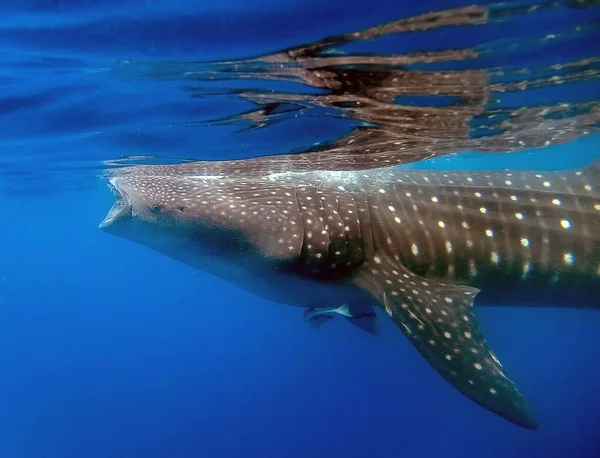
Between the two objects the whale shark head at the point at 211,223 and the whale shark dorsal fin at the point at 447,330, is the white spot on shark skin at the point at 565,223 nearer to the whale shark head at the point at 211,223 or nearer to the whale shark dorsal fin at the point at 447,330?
the whale shark dorsal fin at the point at 447,330

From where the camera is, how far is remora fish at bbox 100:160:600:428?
5.67m

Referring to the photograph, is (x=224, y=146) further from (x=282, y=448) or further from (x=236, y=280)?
(x=282, y=448)

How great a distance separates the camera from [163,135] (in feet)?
34.7

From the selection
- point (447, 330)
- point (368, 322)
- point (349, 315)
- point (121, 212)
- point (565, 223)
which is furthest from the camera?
point (368, 322)

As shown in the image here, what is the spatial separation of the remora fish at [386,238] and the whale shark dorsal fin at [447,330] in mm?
26

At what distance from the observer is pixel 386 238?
5.89 meters

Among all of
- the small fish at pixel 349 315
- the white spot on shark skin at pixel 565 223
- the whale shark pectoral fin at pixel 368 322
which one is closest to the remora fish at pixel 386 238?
the white spot on shark skin at pixel 565 223

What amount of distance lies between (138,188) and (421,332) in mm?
3914

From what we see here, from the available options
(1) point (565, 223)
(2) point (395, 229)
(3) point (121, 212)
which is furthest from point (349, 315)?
(3) point (121, 212)

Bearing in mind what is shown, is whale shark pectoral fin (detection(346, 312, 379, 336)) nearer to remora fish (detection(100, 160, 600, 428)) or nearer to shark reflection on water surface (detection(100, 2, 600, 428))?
shark reflection on water surface (detection(100, 2, 600, 428))

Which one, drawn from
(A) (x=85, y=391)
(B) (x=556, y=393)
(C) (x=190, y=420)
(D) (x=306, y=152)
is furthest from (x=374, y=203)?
(A) (x=85, y=391)

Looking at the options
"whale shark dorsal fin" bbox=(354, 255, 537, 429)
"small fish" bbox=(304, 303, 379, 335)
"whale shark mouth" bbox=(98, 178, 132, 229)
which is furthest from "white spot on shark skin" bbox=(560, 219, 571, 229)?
"whale shark mouth" bbox=(98, 178, 132, 229)

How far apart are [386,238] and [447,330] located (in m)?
1.46

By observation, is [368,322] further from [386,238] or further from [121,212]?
[121,212]
